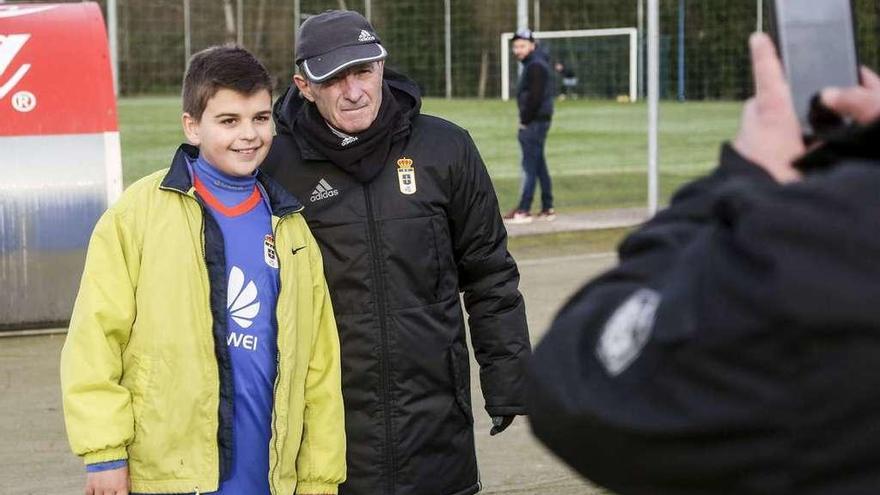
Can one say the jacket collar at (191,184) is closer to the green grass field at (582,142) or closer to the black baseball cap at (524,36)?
the black baseball cap at (524,36)

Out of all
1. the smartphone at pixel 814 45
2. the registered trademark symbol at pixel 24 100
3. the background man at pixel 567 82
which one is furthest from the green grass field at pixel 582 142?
the smartphone at pixel 814 45

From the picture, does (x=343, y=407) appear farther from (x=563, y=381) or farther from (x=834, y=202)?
Answer: (x=834, y=202)

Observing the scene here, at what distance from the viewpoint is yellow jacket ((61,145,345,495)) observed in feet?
11.2

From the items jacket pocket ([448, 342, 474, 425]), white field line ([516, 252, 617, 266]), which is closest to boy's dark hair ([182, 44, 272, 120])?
jacket pocket ([448, 342, 474, 425])

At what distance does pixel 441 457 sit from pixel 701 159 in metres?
19.8

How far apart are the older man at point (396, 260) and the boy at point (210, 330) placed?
0.12 m

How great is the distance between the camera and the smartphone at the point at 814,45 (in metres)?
1.43

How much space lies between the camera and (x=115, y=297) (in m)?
3.44

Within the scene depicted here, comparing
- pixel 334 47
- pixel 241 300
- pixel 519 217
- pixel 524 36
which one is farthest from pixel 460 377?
pixel 524 36

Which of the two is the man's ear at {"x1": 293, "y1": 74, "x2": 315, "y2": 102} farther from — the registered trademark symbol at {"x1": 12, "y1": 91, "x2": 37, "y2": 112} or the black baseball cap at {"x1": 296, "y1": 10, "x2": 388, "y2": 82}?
the registered trademark symbol at {"x1": 12, "y1": 91, "x2": 37, "y2": 112}

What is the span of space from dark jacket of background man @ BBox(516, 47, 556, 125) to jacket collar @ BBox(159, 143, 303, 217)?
37.3 ft

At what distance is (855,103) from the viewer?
1.36 m

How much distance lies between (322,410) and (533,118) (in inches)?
453

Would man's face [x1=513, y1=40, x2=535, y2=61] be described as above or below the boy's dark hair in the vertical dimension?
above
